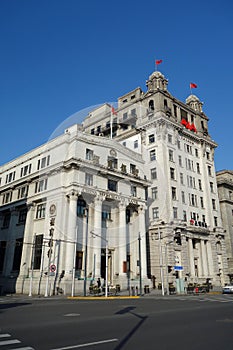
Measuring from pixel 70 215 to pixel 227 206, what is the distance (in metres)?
47.1

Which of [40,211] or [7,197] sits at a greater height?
[7,197]

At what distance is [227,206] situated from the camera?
68.2 meters

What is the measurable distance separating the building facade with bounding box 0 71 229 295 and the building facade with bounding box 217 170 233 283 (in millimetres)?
5811

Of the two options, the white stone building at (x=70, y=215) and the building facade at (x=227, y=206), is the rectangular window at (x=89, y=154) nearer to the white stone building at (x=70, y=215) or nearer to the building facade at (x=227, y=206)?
the white stone building at (x=70, y=215)

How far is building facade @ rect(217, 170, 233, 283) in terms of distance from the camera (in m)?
65.0

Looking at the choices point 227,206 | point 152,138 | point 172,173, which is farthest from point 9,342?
point 227,206

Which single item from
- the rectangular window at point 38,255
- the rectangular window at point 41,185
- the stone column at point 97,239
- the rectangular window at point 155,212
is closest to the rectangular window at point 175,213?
the rectangular window at point 155,212

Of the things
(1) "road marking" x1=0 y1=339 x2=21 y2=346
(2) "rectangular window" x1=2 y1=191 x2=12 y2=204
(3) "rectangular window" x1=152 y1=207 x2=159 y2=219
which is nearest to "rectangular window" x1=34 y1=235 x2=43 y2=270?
(2) "rectangular window" x1=2 y1=191 x2=12 y2=204

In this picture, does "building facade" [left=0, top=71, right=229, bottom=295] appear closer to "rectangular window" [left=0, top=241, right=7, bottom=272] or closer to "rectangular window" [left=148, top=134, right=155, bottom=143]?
"rectangular window" [left=148, top=134, right=155, bottom=143]

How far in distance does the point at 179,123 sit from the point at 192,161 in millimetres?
8939

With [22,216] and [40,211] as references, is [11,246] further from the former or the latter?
[40,211]

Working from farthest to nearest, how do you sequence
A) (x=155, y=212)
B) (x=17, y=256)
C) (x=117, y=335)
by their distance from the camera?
(x=155, y=212) < (x=17, y=256) < (x=117, y=335)

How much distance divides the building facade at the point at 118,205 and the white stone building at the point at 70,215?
151 mm

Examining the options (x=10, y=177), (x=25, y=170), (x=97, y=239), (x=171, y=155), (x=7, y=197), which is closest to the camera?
(x=97, y=239)
